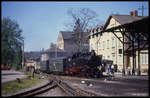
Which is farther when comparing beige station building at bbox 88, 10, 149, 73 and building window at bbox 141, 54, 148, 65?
beige station building at bbox 88, 10, 149, 73

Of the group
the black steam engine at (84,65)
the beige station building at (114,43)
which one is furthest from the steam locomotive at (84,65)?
the beige station building at (114,43)

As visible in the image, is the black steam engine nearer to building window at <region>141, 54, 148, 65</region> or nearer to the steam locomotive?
the steam locomotive

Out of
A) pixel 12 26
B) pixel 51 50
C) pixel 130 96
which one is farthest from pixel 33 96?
pixel 51 50

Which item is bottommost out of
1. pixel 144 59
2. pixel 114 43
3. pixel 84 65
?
pixel 84 65

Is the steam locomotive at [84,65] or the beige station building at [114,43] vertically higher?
the beige station building at [114,43]

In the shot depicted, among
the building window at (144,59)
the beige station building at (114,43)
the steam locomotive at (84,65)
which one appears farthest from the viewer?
the beige station building at (114,43)

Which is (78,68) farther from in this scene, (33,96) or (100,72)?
(33,96)

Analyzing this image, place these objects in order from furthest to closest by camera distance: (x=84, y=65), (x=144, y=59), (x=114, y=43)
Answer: (x=114, y=43)
(x=144, y=59)
(x=84, y=65)

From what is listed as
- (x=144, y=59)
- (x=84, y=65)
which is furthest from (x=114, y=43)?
(x=84, y=65)

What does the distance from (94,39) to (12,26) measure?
3297 centimetres

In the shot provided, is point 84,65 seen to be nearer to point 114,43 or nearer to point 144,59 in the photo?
point 144,59

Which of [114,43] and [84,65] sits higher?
[114,43]

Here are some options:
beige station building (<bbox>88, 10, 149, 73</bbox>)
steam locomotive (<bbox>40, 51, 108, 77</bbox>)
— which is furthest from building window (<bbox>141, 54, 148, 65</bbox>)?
steam locomotive (<bbox>40, 51, 108, 77</bbox>)

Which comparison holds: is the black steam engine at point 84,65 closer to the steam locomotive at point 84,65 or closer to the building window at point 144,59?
the steam locomotive at point 84,65
